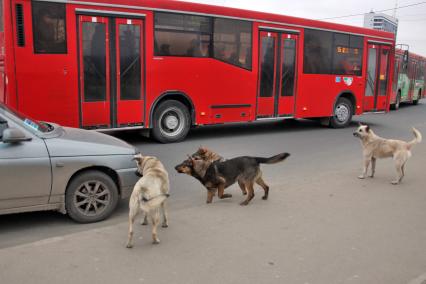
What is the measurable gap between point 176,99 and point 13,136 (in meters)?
6.65

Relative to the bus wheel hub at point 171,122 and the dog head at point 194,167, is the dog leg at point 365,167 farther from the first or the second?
the bus wheel hub at point 171,122

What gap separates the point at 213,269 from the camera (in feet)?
13.0

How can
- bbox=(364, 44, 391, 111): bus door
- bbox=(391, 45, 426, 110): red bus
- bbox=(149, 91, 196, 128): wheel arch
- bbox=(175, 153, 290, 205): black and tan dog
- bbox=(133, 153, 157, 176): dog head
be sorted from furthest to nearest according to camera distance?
1. bbox=(391, 45, 426, 110): red bus
2. bbox=(364, 44, 391, 111): bus door
3. bbox=(149, 91, 196, 128): wheel arch
4. bbox=(175, 153, 290, 205): black and tan dog
5. bbox=(133, 153, 157, 176): dog head

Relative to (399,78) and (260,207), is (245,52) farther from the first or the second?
(399,78)

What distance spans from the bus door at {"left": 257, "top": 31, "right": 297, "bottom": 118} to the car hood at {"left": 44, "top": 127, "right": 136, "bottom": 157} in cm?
746

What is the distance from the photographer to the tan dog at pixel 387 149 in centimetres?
720

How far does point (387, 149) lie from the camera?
7363 millimetres

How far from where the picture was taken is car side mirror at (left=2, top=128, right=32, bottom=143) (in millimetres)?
4426

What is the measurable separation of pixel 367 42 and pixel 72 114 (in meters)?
10.5

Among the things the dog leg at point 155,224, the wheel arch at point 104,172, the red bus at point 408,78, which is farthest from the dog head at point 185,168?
the red bus at point 408,78

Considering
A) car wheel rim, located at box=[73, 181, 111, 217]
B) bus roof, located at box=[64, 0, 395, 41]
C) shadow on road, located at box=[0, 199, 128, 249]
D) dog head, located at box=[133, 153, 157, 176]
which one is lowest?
shadow on road, located at box=[0, 199, 128, 249]

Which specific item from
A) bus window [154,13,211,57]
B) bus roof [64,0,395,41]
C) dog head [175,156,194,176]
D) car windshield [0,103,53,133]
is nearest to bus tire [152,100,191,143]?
bus window [154,13,211,57]

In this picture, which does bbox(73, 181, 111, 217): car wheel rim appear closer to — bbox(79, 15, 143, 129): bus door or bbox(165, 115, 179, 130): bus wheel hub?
bbox(79, 15, 143, 129): bus door

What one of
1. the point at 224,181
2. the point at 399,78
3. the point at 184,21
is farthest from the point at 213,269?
the point at 399,78
